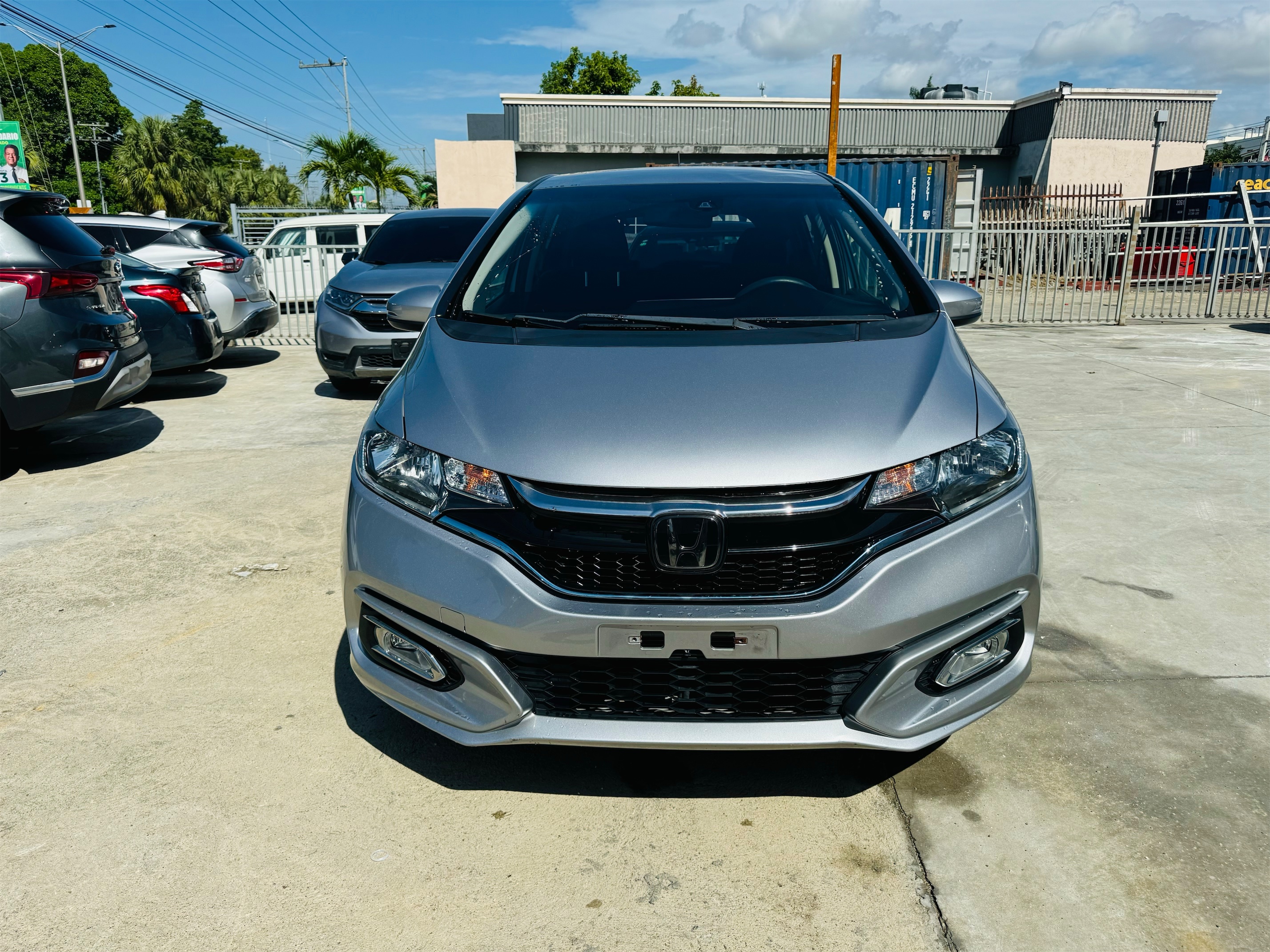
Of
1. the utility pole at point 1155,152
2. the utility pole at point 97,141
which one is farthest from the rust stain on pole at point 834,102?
the utility pole at point 97,141

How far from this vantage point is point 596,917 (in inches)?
81.6

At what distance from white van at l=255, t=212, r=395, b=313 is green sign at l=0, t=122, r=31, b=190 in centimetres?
668

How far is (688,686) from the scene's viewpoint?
214 centimetres

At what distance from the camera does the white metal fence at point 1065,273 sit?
43.6 ft

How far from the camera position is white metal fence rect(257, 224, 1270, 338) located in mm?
13297

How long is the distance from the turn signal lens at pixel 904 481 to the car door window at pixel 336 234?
13.8 metres

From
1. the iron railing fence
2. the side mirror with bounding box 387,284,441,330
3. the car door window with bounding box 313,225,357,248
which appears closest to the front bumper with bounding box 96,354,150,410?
the side mirror with bounding box 387,284,441,330

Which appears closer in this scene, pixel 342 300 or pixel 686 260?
pixel 686 260

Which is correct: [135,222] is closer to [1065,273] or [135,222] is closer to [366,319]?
[366,319]

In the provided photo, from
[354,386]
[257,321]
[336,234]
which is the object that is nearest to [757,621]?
[354,386]

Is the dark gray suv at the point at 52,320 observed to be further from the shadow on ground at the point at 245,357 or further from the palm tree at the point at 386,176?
the palm tree at the point at 386,176

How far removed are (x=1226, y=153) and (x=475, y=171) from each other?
67678mm

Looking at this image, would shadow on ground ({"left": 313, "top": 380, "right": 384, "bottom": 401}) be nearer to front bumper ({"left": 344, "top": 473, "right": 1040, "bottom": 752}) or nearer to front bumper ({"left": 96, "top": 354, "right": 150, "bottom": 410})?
front bumper ({"left": 96, "top": 354, "right": 150, "bottom": 410})

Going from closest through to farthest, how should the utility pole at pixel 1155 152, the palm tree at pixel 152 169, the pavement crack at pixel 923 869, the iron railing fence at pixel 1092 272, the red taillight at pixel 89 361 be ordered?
the pavement crack at pixel 923 869 → the red taillight at pixel 89 361 → the iron railing fence at pixel 1092 272 → the utility pole at pixel 1155 152 → the palm tree at pixel 152 169
